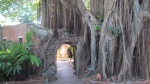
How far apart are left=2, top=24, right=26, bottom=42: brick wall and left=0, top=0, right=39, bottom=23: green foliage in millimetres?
1667

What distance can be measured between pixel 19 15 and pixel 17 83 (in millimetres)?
11235

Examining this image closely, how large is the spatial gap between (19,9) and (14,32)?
332 centimetres

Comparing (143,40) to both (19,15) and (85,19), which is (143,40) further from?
(19,15)

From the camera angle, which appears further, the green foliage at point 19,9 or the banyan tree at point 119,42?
the green foliage at point 19,9

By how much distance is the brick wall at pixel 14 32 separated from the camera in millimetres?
12625

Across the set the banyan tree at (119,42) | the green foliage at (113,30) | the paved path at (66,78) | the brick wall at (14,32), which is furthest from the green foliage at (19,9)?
the green foliage at (113,30)

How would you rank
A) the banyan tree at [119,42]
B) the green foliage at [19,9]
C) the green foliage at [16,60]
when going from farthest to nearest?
the green foliage at [19,9] < the banyan tree at [119,42] < the green foliage at [16,60]

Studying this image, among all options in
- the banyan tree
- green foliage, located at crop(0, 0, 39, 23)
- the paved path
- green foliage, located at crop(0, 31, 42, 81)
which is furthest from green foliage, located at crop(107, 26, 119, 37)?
green foliage, located at crop(0, 0, 39, 23)

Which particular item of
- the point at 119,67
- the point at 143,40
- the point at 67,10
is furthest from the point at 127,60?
the point at 67,10

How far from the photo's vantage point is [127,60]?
7504 mm

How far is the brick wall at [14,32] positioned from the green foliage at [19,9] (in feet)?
5.47

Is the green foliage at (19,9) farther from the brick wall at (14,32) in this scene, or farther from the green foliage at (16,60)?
the green foliage at (16,60)

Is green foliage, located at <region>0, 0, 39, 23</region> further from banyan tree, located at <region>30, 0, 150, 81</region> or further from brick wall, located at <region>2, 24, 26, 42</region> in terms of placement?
banyan tree, located at <region>30, 0, 150, 81</region>

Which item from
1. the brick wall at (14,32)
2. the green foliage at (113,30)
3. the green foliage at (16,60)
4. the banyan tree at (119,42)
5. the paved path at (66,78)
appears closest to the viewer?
the green foliage at (16,60)
